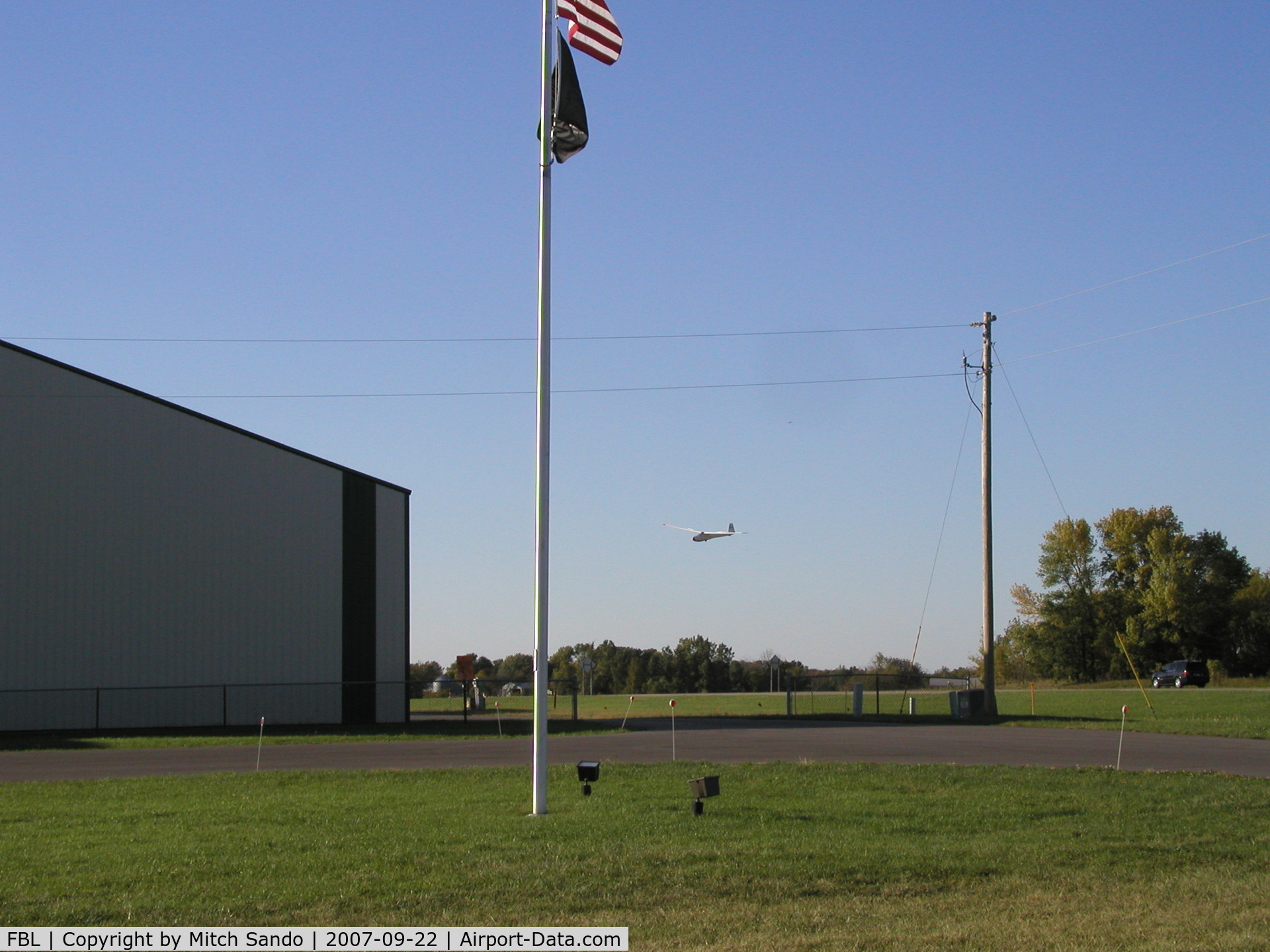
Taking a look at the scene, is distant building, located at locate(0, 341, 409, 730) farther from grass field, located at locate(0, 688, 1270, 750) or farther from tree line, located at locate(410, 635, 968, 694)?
tree line, located at locate(410, 635, 968, 694)

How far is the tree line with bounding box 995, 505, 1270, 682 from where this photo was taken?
8675 cm

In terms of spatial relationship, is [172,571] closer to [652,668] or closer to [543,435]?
[543,435]

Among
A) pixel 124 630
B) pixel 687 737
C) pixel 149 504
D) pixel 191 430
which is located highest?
pixel 191 430

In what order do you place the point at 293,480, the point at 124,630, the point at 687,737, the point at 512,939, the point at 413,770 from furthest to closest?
1. the point at 293,480
2. the point at 124,630
3. the point at 687,737
4. the point at 413,770
5. the point at 512,939

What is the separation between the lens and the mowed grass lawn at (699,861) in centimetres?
801

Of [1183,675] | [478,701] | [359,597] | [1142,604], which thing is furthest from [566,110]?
[1142,604]

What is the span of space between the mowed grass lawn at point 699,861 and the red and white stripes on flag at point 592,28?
868cm

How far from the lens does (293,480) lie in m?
40.3

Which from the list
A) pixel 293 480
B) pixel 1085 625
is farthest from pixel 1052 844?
pixel 1085 625

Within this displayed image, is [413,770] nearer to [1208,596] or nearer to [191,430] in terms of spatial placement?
[191,430]

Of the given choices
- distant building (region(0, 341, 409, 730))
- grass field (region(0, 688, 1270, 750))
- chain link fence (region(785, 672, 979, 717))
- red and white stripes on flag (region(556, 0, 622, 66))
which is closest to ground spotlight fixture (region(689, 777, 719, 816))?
red and white stripes on flag (region(556, 0, 622, 66))

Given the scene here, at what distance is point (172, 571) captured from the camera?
35875mm

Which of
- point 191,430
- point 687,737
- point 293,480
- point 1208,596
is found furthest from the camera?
point 1208,596

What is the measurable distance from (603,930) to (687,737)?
20.2 metres
